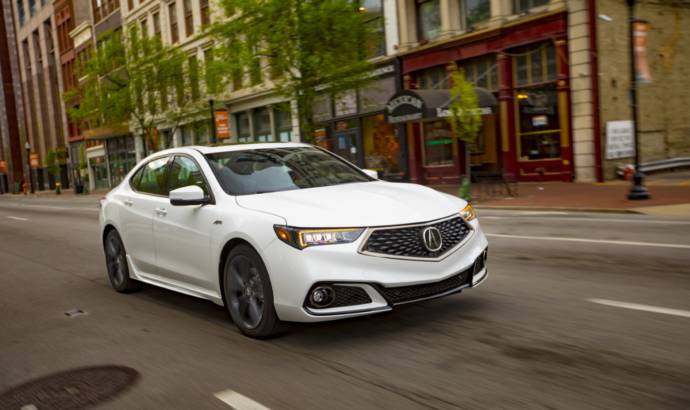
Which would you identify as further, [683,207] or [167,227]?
[683,207]

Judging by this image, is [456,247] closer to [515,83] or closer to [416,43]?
[515,83]

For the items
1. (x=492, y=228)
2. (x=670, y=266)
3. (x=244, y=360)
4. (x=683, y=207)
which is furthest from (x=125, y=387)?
(x=683, y=207)

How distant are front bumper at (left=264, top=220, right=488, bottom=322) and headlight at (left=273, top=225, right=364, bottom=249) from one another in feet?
0.12

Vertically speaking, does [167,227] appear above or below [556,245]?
above

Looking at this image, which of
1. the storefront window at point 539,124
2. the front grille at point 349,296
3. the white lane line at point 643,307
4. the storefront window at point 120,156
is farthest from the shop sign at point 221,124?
the front grille at point 349,296

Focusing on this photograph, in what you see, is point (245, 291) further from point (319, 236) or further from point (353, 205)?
point (353, 205)

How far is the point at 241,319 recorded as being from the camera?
528 cm

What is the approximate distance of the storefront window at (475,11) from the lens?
23.5 metres

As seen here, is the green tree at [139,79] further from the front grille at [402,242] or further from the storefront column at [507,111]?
the front grille at [402,242]

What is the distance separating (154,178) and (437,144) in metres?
19.9

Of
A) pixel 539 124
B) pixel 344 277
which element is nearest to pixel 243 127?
pixel 539 124

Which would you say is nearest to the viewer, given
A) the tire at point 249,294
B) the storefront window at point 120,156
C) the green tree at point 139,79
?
the tire at point 249,294

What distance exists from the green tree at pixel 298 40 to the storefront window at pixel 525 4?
204 inches

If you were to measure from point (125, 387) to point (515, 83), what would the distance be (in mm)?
20310
